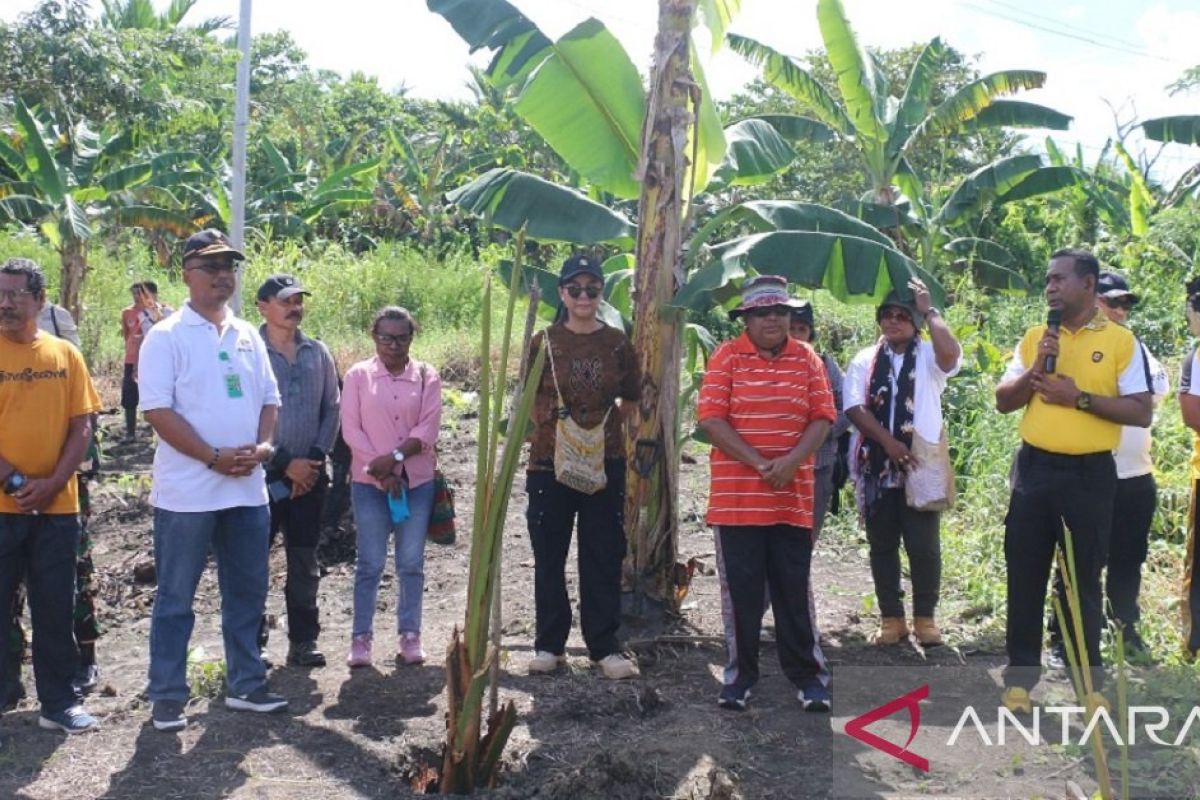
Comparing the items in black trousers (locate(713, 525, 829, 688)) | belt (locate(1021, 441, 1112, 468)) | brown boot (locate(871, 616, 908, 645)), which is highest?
belt (locate(1021, 441, 1112, 468))

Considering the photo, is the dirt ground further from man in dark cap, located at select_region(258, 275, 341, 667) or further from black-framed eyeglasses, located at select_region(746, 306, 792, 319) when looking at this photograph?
black-framed eyeglasses, located at select_region(746, 306, 792, 319)

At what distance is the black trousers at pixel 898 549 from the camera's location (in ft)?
20.4

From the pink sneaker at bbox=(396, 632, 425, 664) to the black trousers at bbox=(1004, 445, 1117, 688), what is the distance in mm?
2701

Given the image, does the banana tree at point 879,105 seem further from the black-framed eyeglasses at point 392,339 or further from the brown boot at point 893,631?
the black-framed eyeglasses at point 392,339

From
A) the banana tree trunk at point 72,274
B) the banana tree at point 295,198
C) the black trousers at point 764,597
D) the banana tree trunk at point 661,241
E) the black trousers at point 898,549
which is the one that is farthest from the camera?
the banana tree at point 295,198

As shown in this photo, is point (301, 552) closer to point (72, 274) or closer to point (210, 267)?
point (210, 267)

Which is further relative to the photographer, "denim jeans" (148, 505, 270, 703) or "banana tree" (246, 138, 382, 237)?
"banana tree" (246, 138, 382, 237)

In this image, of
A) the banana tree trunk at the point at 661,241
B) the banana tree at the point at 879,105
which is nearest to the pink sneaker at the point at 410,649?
the banana tree trunk at the point at 661,241

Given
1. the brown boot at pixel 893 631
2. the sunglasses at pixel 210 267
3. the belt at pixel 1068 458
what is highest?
the sunglasses at pixel 210 267

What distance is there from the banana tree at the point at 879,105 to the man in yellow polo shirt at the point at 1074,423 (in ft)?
22.7

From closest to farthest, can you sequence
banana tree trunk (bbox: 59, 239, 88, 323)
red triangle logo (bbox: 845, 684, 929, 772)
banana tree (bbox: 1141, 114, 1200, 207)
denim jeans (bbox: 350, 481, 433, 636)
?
red triangle logo (bbox: 845, 684, 929, 772) → denim jeans (bbox: 350, 481, 433, 636) → banana tree (bbox: 1141, 114, 1200, 207) → banana tree trunk (bbox: 59, 239, 88, 323)

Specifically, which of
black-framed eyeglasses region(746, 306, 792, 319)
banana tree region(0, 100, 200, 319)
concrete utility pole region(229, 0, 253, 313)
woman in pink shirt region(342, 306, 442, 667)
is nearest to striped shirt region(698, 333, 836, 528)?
black-framed eyeglasses region(746, 306, 792, 319)

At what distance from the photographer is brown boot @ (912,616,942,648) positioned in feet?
20.6

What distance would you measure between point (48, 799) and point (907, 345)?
426 cm
